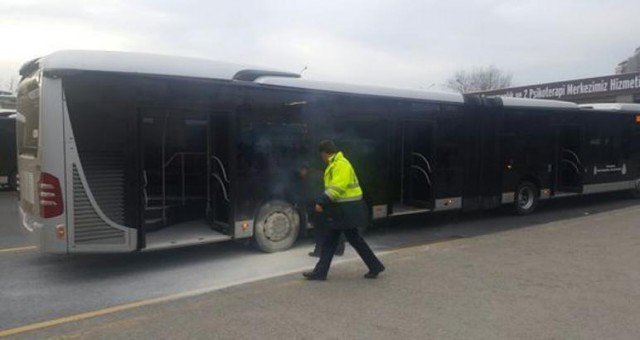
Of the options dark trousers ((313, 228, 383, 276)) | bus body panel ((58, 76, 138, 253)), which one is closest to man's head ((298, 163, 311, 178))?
dark trousers ((313, 228, 383, 276))

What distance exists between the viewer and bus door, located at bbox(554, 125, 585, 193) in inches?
548

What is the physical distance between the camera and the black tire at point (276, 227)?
8276 millimetres

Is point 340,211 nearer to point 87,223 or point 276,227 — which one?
point 276,227

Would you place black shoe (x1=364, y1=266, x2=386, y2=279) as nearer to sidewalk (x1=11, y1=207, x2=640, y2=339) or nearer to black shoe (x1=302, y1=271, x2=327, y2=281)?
sidewalk (x1=11, y1=207, x2=640, y2=339)

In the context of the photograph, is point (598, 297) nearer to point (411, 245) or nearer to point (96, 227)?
point (411, 245)

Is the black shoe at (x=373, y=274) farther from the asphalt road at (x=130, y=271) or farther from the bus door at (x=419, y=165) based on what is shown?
the bus door at (x=419, y=165)

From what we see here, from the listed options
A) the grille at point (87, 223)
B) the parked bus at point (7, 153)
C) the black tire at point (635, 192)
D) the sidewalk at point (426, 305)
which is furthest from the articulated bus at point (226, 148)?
the parked bus at point (7, 153)

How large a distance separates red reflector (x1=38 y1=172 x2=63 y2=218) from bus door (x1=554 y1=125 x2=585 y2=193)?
436 inches

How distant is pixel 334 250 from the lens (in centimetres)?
679

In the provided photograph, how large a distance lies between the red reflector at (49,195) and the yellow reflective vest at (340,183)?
295cm

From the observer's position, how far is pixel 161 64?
23.7 ft

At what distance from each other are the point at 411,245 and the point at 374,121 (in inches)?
82.8

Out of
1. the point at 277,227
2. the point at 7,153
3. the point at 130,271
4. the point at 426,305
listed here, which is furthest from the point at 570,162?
the point at 7,153

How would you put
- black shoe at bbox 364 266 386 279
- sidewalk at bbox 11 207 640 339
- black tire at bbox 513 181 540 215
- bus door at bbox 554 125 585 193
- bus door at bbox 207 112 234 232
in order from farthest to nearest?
bus door at bbox 554 125 585 193
black tire at bbox 513 181 540 215
bus door at bbox 207 112 234 232
black shoe at bbox 364 266 386 279
sidewalk at bbox 11 207 640 339
